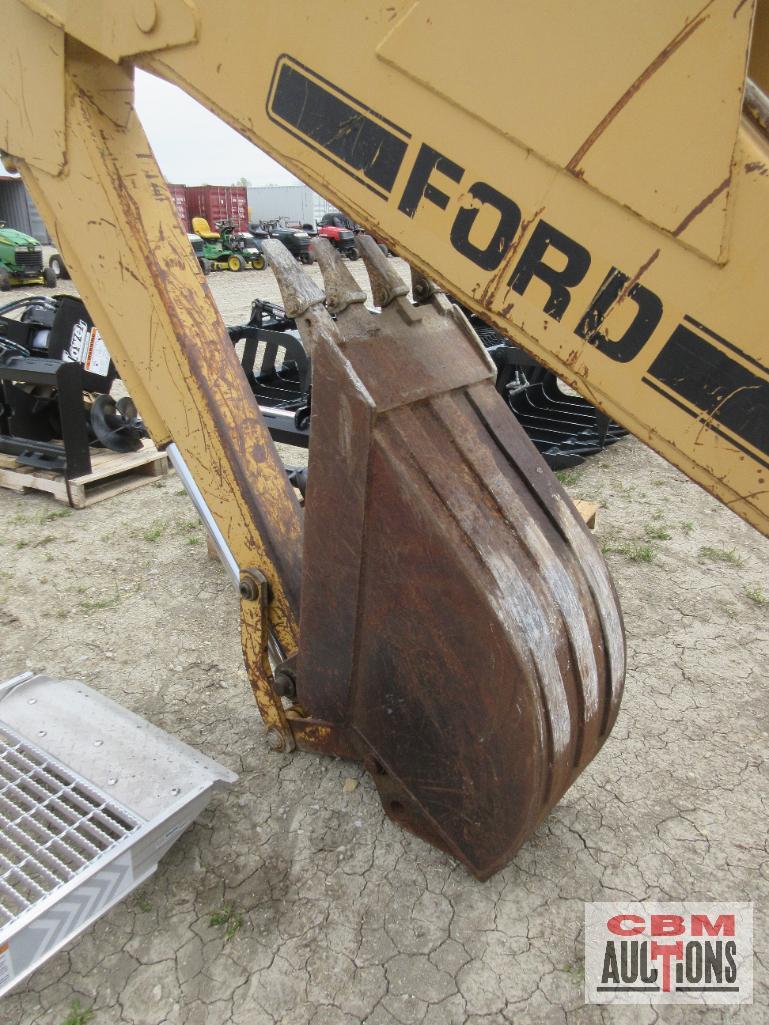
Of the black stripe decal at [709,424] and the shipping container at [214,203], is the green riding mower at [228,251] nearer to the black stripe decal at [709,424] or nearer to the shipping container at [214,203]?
the shipping container at [214,203]

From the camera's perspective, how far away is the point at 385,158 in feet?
4.34

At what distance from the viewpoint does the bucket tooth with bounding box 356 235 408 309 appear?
1.98 metres

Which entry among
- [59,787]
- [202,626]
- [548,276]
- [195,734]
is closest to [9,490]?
[202,626]

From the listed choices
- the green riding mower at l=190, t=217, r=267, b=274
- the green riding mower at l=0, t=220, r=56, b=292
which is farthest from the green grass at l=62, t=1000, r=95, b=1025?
the green riding mower at l=190, t=217, r=267, b=274

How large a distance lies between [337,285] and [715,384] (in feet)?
3.33

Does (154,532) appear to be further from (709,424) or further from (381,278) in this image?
(709,424)

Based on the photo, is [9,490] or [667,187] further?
[9,490]

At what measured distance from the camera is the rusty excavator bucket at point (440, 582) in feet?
5.65

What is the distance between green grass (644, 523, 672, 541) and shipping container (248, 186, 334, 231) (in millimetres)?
30085

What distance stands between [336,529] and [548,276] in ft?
2.94

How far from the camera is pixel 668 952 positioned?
1.97 m

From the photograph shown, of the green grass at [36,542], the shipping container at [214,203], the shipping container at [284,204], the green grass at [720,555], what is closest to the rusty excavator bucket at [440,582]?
the green grass at [720,555]

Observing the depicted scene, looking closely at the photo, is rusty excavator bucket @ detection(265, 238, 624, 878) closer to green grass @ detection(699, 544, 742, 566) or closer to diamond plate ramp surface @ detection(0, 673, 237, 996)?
diamond plate ramp surface @ detection(0, 673, 237, 996)

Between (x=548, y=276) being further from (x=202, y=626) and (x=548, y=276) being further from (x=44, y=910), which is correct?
(x=202, y=626)
